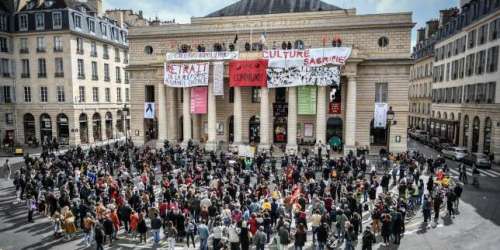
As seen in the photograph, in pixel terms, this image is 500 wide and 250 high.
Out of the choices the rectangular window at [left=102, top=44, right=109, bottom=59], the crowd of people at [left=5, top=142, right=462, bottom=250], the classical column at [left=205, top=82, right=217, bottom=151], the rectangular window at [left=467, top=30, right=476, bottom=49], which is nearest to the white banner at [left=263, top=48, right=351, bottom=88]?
the classical column at [left=205, top=82, right=217, bottom=151]

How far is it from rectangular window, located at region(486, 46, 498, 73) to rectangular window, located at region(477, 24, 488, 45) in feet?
7.06

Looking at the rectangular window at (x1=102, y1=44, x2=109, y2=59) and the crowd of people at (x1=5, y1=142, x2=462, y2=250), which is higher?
the rectangular window at (x1=102, y1=44, x2=109, y2=59)

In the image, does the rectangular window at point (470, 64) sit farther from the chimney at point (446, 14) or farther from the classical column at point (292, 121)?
the classical column at point (292, 121)

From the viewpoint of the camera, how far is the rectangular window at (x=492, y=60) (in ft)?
118

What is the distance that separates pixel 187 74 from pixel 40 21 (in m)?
22.9

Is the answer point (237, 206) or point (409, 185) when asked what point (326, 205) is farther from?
point (409, 185)

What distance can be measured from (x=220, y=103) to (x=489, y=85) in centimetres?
2982

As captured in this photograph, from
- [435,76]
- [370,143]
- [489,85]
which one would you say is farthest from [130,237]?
[435,76]

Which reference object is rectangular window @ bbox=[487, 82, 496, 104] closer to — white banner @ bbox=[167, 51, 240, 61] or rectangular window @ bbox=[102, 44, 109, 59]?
white banner @ bbox=[167, 51, 240, 61]

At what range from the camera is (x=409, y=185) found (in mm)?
18609

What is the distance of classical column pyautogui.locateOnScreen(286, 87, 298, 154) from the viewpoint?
35875 mm

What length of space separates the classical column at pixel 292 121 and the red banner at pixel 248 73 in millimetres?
3075

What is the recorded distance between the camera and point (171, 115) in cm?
4103

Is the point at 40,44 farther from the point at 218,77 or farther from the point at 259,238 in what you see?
the point at 259,238
